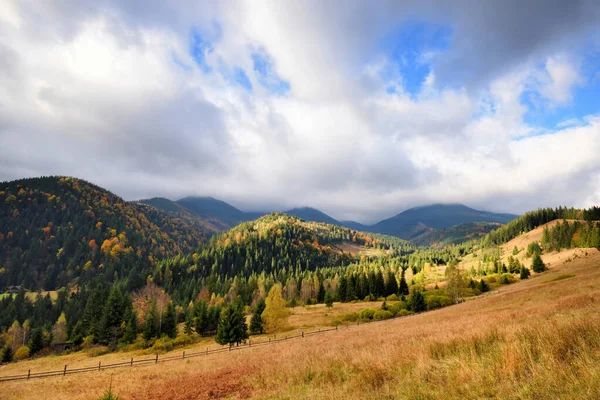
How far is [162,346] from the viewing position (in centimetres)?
5969

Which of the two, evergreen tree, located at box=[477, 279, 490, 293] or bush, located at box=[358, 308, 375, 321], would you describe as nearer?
bush, located at box=[358, 308, 375, 321]

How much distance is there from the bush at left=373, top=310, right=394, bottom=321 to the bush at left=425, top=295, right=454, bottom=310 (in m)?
13.8

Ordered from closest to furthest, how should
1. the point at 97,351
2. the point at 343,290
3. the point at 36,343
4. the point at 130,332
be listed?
the point at 97,351 < the point at 130,332 < the point at 36,343 < the point at 343,290

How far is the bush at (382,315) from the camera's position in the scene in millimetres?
61481

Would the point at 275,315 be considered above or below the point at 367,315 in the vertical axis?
above

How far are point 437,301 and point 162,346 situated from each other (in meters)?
68.3

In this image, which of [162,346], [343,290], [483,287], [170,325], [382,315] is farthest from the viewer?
[343,290]

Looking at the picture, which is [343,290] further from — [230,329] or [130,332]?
[130,332]

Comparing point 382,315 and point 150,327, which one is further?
point 150,327

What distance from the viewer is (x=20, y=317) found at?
119500mm

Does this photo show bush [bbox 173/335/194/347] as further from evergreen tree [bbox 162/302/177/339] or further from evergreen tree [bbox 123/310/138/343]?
evergreen tree [bbox 123/310/138/343]

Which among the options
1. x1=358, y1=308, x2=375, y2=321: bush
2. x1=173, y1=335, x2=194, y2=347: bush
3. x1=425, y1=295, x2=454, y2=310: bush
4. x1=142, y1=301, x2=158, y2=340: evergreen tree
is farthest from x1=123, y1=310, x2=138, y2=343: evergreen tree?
x1=425, y1=295, x2=454, y2=310: bush

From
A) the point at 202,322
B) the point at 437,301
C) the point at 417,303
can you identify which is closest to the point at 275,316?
the point at 202,322

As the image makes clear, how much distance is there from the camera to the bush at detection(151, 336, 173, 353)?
2330 inches
